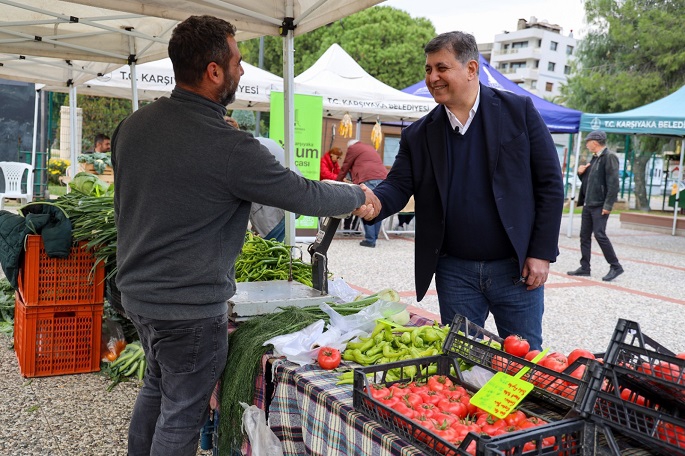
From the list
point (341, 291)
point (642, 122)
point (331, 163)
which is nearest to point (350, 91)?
point (331, 163)

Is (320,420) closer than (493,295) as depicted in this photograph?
Yes

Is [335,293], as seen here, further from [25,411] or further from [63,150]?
[63,150]

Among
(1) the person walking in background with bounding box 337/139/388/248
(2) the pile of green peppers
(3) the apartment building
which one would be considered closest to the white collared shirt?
(2) the pile of green peppers

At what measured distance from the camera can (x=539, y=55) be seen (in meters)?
83.1

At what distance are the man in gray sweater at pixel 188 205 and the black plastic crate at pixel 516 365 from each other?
2.36 feet

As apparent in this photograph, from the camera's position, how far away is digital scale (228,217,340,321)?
2920mm

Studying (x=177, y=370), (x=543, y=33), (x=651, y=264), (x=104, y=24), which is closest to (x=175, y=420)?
(x=177, y=370)

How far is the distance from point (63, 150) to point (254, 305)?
18.6 metres

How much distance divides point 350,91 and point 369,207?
8.67 m

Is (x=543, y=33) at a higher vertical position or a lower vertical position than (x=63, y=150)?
higher

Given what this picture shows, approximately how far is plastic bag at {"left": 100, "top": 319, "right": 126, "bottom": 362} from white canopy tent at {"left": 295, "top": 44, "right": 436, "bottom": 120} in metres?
6.34

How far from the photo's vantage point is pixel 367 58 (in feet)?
100

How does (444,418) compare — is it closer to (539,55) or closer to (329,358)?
(329,358)

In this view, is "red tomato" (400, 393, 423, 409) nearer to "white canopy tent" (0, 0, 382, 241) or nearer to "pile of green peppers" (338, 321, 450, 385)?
"pile of green peppers" (338, 321, 450, 385)
